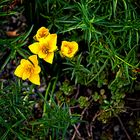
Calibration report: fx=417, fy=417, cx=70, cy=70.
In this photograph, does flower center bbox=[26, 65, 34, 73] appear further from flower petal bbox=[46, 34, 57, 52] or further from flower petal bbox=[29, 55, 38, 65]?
flower petal bbox=[46, 34, 57, 52]

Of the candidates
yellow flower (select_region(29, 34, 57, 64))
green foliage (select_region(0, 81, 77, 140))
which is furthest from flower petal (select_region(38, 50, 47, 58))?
green foliage (select_region(0, 81, 77, 140))

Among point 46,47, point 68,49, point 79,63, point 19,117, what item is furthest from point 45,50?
point 19,117

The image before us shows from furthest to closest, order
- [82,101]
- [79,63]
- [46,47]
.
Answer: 1. [82,101]
2. [79,63]
3. [46,47]

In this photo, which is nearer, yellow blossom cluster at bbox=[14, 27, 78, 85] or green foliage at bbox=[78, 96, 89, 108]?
yellow blossom cluster at bbox=[14, 27, 78, 85]

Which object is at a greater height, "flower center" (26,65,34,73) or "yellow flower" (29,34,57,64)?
"yellow flower" (29,34,57,64)

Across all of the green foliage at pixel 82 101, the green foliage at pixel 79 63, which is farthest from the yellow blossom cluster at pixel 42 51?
the green foliage at pixel 82 101

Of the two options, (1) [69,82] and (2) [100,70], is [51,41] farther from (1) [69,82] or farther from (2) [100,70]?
(1) [69,82]

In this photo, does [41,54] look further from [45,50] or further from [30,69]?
[30,69]
